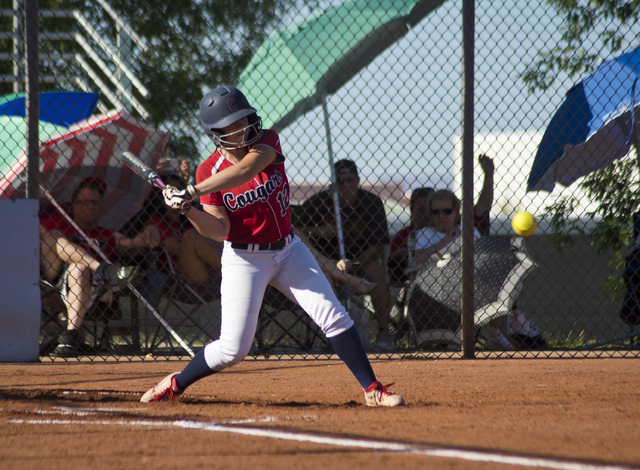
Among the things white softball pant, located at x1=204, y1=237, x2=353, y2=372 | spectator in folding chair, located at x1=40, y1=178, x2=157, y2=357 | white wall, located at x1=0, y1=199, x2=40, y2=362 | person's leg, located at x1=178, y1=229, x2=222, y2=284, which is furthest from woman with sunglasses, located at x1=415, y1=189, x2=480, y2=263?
white wall, located at x1=0, y1=199, x2=40, y2=362

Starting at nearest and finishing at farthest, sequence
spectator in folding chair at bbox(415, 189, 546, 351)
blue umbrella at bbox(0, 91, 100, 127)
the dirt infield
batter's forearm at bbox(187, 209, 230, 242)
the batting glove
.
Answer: the dirt infield → the batting glove → batter's forearm at bbox(187, 209, 230, 242) → spectator in folding chair at bbox(415, 189, 546, 351) → blue umbrella at bbox(0, 91, 100, 127)

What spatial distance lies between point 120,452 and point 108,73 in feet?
19.5

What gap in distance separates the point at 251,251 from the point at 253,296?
0.23 metres

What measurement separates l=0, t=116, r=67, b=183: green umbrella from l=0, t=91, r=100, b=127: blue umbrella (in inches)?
4.6

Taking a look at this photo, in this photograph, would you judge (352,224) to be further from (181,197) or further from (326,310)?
(181,197)

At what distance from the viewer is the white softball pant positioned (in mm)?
3199

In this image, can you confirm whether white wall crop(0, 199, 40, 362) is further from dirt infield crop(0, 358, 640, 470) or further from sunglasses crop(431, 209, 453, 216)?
sunglasses crop(431, 209, 453, 216)

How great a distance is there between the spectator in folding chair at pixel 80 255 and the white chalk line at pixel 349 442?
1976mm

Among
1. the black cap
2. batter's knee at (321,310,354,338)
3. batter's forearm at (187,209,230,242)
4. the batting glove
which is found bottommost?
Result: batter's knee at (321,310,354,338)

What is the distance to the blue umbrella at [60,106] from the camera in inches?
235

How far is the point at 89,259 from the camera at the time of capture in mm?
5180

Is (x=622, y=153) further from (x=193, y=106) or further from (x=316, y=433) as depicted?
(x=193, y=106)

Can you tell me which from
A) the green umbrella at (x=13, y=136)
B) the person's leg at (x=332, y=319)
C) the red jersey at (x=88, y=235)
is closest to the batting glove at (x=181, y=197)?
the person's leg at (x=332, y=319)

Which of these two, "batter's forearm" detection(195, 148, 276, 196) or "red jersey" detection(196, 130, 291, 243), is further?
"red jersey" detection(196, 130, 291, 243)
